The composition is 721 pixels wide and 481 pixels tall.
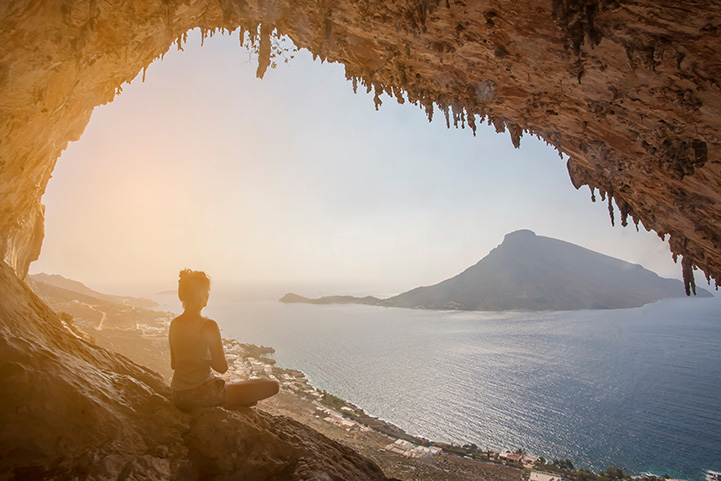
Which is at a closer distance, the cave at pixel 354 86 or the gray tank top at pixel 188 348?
the cave at pixel 354 86

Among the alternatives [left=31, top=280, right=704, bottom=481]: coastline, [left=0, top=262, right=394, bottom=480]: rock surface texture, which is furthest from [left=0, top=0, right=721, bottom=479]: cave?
[left=31, top=280, right=704, bottom=481]: coastline

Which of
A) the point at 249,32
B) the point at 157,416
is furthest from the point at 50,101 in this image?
the point at 157,416

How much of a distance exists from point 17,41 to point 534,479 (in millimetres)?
26815

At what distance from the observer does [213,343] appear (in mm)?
4199

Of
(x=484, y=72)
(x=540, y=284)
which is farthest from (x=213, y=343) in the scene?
(x=540, y=284)

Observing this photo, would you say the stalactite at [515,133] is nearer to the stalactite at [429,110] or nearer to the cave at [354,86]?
the cave at [354,86]

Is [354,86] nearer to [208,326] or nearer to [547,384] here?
[208,326]

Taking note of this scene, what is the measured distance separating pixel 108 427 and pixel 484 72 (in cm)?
834

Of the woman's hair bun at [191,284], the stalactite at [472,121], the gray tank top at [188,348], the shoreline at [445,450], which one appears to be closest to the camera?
the gray tank top at [188,348]

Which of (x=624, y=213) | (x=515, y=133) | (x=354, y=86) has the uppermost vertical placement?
(x=354, y=86)

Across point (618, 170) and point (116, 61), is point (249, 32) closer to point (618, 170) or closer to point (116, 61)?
point (116, 61)

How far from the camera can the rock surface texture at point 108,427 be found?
123 inches

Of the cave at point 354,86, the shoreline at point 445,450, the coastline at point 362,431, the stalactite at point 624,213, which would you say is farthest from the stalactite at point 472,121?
the shoreline at point 445,450

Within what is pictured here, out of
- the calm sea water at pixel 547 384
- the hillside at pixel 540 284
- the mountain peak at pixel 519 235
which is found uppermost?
the mountain peak at pixel 519 235
